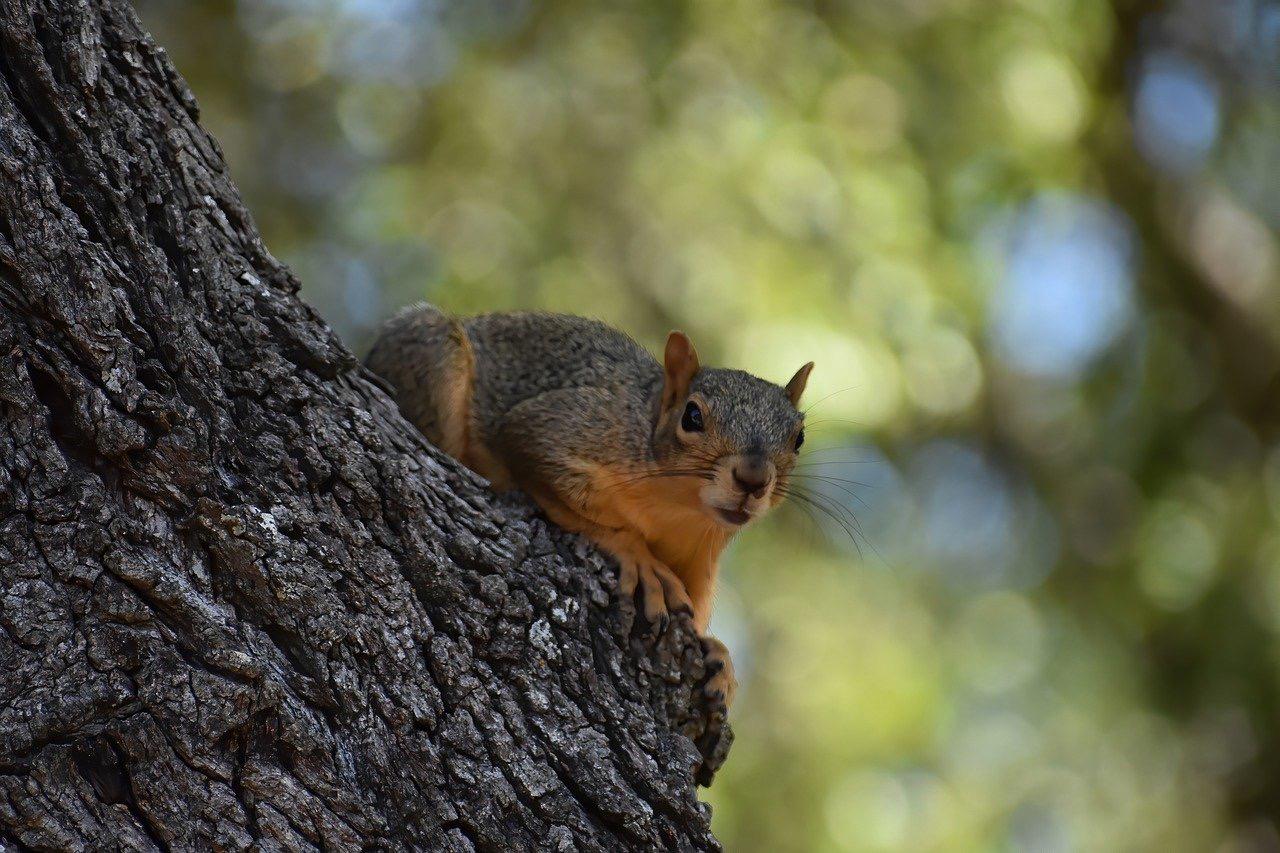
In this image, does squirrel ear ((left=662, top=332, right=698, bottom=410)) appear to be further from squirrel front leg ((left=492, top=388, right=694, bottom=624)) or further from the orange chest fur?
the orange chest fur

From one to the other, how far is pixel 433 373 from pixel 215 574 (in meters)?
1.25

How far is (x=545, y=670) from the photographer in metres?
2.21

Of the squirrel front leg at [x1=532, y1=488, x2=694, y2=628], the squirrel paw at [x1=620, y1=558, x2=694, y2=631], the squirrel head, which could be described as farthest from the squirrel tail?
the squirrel paw at [x1=620, y1=558, x2=694, y2=631]

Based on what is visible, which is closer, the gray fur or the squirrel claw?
the squirrel claw

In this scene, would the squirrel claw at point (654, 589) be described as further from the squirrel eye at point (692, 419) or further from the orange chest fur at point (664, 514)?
the squirrel eye at point (692, 419)

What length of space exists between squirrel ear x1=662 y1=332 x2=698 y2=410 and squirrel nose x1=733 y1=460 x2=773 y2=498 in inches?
15.5

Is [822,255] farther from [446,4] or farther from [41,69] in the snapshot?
A: [41,69]

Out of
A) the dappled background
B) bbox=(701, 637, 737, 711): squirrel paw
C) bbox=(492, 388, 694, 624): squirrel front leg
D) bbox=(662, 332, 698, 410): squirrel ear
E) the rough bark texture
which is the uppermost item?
the dappled background

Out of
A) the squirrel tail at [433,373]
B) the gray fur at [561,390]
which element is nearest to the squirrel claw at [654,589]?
the gray fur at [561,390]

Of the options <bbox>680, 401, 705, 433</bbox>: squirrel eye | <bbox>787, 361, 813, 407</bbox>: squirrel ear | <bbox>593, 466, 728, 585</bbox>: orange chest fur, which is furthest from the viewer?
<bbox>787, 361, 813, 407</bbox>: squirrel ear

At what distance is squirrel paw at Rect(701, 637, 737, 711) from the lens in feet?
8.32

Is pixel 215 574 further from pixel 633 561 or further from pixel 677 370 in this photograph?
pixel 677 370

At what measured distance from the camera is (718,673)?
101 inches

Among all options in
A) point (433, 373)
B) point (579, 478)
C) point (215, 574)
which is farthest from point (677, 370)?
point (215, 574)
